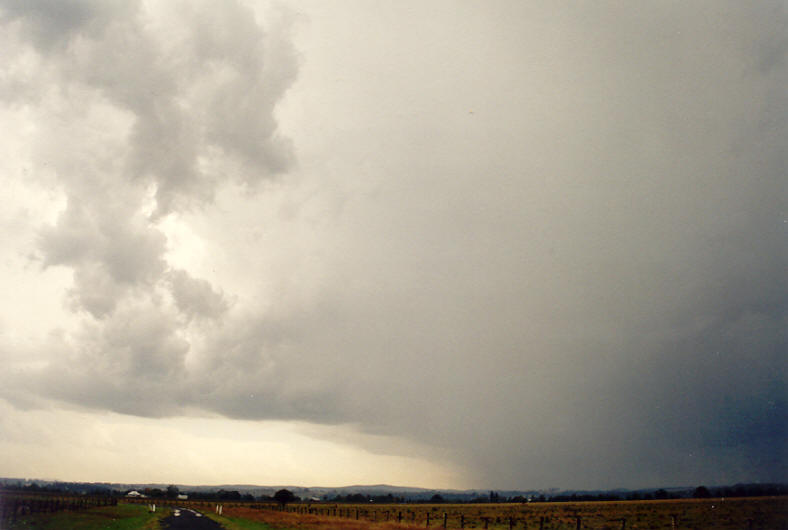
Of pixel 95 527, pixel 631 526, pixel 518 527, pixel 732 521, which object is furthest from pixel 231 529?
pixel 732 521

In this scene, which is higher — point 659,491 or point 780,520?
point 780,520

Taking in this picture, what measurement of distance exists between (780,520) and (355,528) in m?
31.9

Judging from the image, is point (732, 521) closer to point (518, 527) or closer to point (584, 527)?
point (584, 527)

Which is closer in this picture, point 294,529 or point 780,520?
point 780,520

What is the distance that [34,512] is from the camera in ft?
178

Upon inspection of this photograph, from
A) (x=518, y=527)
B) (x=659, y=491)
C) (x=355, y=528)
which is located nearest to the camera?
(x=355, y=528)

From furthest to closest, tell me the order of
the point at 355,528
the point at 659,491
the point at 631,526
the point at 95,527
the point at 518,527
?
the point at 659,491, the point at 518,527, the point at 631,526, the point at 95,527, the point at 355,528

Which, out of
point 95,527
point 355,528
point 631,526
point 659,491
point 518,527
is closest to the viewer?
point 355,528

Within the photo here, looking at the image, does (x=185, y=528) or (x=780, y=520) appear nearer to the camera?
(x=780, y=520)

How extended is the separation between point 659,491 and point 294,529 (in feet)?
550

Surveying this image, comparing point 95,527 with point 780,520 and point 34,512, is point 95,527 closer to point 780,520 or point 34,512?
point 34,512

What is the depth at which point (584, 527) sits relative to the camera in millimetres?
52812

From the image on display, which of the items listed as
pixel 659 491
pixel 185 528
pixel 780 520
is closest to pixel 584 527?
pixel 780 520

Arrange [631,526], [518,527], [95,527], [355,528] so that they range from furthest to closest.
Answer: [518,527] → [631,526] → [95,527] → [355,528]
